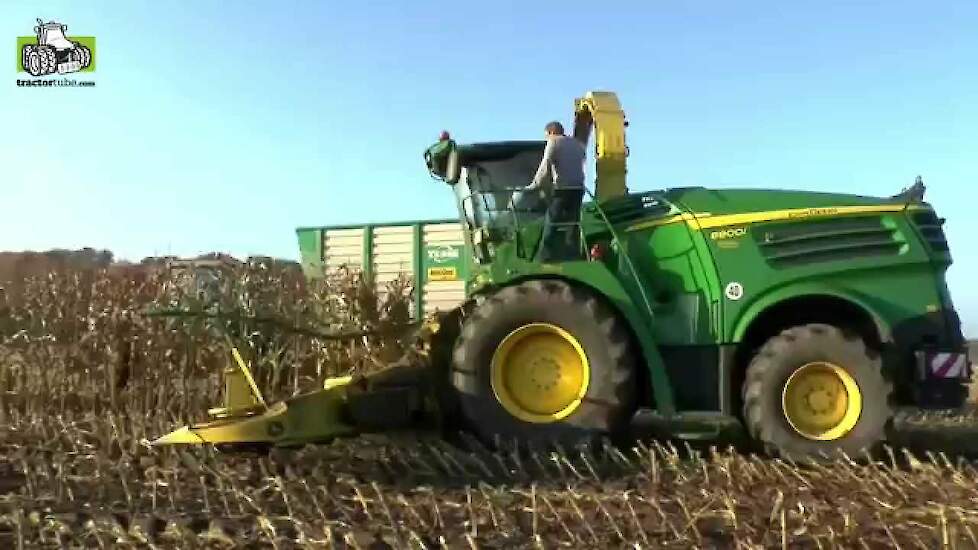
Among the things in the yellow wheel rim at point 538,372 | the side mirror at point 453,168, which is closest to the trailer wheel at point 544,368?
the yellow wheel rim at point 538,372

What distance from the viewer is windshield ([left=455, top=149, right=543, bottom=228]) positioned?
6.11 meters

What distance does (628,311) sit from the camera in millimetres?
5367

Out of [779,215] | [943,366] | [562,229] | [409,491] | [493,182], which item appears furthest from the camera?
[493,182]

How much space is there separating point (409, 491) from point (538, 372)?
138cm

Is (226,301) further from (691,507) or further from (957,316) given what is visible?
(957,316)

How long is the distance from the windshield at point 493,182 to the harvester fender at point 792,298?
173 centimetres

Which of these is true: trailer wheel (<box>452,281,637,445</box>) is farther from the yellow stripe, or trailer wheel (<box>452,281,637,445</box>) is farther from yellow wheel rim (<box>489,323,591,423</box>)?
the yellow stripe

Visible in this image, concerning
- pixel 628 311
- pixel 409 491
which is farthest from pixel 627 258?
pixel 409 491

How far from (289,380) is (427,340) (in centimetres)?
A: 211

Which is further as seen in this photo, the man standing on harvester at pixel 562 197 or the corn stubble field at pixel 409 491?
the man standing on harvester at pixel 562 197

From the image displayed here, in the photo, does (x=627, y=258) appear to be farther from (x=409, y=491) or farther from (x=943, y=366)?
(x=409, y=491)

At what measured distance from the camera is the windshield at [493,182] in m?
6.11

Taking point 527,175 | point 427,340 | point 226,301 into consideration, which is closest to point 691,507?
point 427,340

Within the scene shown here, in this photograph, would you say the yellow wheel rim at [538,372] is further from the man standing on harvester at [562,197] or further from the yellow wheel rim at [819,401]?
the yellow wheel rim at [819,401]
